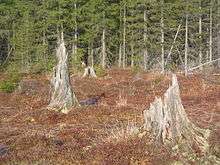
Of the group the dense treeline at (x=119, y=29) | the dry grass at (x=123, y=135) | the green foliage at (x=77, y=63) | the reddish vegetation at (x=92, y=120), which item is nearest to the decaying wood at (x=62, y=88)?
the reddish vegetation at (x=92, y=120)

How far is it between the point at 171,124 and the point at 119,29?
146 feet

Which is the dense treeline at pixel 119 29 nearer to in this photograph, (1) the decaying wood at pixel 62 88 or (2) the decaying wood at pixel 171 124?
(1) the decaying wood at pixel 62 88

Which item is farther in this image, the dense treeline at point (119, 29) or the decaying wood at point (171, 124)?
the dense treeline at point (119, 29)

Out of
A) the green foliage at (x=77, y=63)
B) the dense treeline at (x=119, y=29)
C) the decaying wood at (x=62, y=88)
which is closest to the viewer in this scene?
the decaying wood at (x=62, y=88)

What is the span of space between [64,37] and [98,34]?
383cm

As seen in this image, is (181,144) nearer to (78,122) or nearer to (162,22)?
(78,122)

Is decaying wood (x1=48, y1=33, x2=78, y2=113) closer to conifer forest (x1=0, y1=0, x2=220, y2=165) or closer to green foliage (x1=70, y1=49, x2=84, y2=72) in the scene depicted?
conifer forest (x1=0, y1=0, x2=220, y2=165)

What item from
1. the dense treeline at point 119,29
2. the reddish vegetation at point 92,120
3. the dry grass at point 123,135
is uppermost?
the dense treeline at point 119,29

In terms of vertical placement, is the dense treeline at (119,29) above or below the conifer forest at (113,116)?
above

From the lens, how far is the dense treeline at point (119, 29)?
52.2 metres

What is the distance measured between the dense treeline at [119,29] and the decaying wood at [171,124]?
1292 inches

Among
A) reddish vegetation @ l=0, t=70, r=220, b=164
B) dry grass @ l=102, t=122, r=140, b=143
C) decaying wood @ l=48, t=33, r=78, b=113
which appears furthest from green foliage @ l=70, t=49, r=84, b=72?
dry grass @ l=102, t=122, r=140, b=143

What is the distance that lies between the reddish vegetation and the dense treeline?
15.9 metres

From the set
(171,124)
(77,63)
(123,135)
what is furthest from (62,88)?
(77,63)
